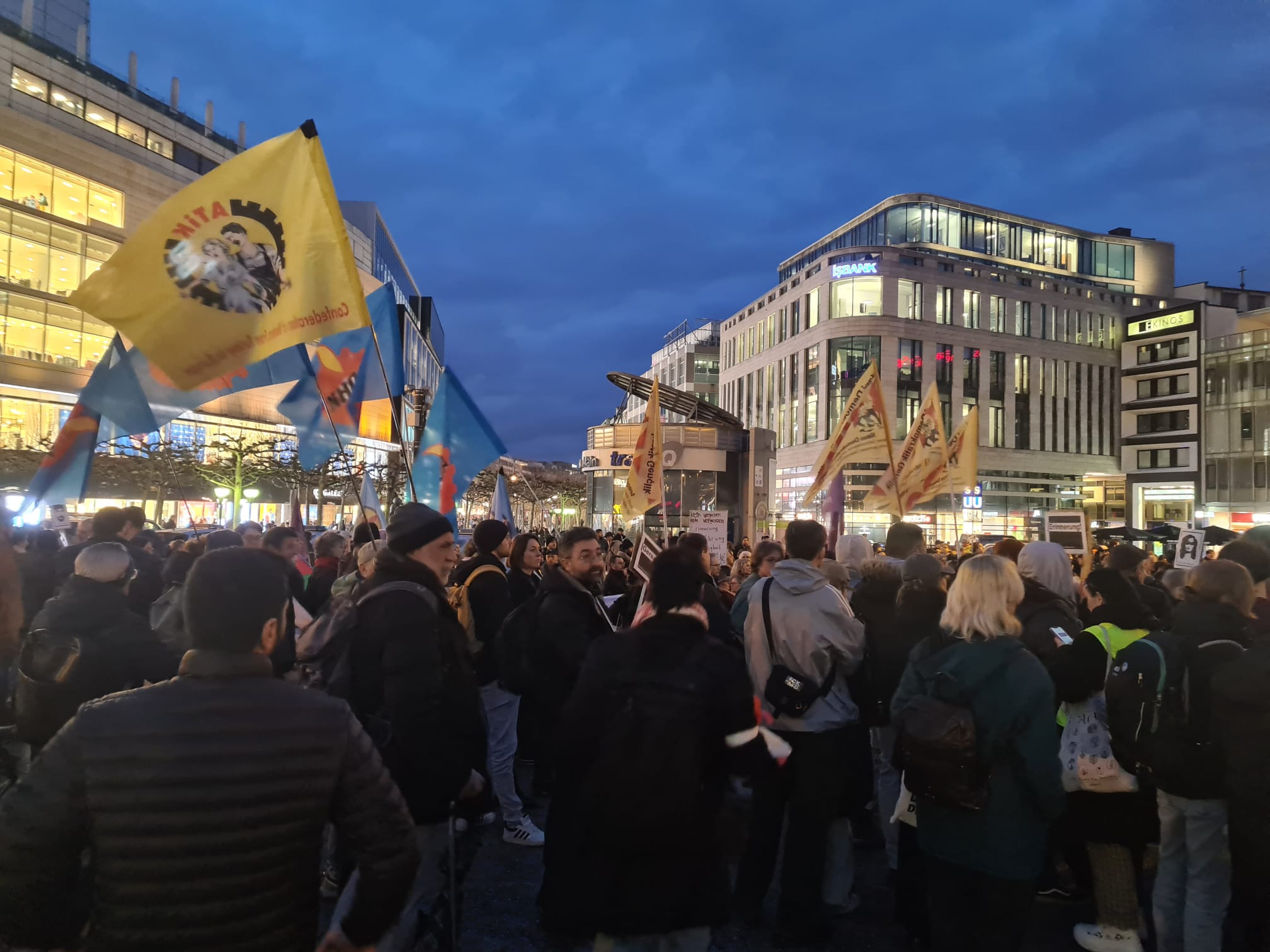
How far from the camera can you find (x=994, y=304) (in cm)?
7125

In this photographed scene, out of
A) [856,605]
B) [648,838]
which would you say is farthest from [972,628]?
[856,605]

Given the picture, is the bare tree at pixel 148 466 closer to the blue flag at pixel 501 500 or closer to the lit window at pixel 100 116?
the lit window at pixel 100 116

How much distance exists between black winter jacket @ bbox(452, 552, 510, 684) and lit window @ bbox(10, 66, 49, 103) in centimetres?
6032

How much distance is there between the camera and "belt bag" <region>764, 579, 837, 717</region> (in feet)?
14.5

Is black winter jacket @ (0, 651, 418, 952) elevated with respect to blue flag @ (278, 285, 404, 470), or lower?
lower

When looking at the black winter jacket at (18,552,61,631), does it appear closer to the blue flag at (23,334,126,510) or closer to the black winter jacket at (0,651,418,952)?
the blue flag at (23,334,126,510)

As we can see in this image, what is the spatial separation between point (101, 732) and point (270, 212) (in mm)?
4501

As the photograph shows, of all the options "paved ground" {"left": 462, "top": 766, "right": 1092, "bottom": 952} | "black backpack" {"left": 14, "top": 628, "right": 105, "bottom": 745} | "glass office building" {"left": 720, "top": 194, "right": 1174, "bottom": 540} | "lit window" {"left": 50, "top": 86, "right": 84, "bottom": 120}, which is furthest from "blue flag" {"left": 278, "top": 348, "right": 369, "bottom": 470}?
"lit window" {"left": 50, "top": 86, "right": 84, "bottom": 120}

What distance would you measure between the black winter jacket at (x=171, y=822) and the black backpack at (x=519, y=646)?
107 inches

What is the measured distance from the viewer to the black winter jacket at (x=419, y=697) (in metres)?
3.12

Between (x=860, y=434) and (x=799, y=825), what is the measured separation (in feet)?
30.6

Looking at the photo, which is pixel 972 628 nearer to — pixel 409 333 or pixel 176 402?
pixel 176 402

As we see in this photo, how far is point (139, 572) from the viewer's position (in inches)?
306

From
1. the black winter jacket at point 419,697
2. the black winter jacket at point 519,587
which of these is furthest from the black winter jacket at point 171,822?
the black winter jacket at point 519,587
